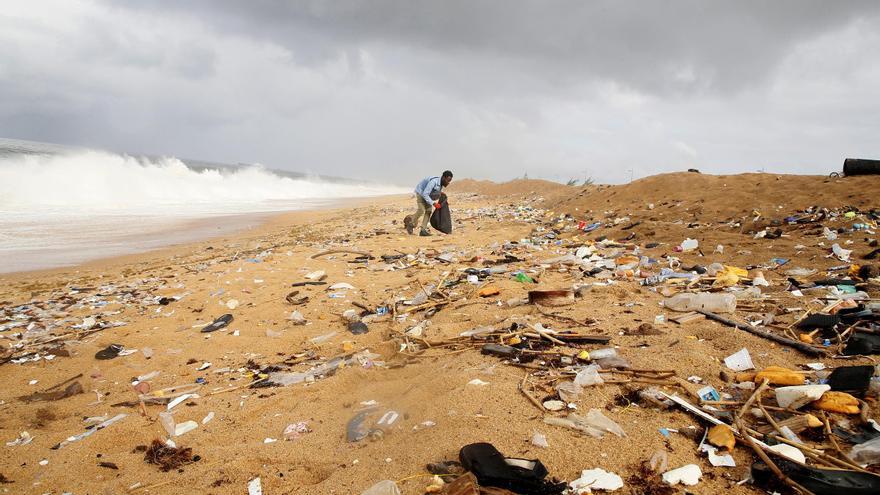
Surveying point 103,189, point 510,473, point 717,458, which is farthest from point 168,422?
point 103,189

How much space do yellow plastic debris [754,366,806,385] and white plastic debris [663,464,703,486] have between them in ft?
3.07

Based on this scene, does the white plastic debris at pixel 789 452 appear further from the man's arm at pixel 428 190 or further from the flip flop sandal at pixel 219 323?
the man's arm at pixel 428 190

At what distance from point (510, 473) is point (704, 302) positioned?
2706mm

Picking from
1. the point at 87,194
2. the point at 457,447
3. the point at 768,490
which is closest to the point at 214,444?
the point at 457,447

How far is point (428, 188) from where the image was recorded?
28.4ft

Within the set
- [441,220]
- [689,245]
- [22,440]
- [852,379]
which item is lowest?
[22,440]

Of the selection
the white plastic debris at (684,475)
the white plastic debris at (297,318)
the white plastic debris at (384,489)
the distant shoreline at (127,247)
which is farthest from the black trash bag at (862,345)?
the distant shoreline at (127,247)

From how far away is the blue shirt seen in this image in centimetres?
868

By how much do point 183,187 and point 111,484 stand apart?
21903 millimetres

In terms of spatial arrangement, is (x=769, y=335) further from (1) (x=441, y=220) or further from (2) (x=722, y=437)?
(1) (x=441, y=220)

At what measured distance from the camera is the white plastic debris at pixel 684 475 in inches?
69.7

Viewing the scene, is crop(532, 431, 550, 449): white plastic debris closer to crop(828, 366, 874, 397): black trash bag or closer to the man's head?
crop(828, 366, 874, 397): black trash bag

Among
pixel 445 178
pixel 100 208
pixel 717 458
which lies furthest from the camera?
pixel 100 208

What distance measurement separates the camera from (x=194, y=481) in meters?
2.24
